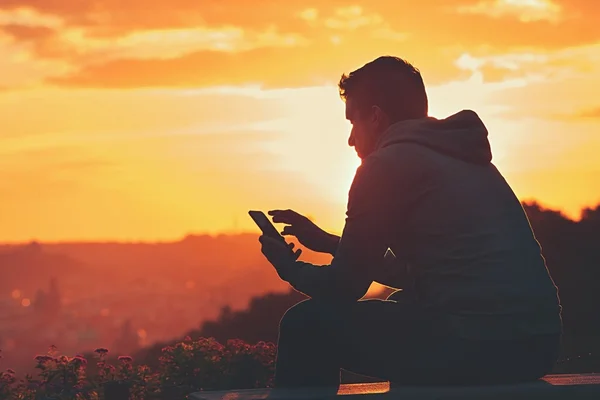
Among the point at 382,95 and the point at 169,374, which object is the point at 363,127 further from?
the point at 169,374

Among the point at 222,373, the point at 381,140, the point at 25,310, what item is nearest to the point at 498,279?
the point at 381,140

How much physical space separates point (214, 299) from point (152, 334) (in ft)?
40.0

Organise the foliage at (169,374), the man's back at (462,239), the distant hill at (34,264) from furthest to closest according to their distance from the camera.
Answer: the distant hill at (34,264)
the foliage at (169,374)
the man's back at (462,239)

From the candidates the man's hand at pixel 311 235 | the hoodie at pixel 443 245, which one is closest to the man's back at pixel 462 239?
the hoodie at pixel 443 245

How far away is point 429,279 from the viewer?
15.6 ft

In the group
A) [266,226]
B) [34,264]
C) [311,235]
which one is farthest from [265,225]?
[34,264]

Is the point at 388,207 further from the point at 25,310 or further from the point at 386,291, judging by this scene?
the point at 25,310

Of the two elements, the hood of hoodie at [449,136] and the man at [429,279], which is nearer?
the man at [429,279]

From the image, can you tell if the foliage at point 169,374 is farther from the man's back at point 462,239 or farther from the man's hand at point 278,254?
the man's back at point 462,239

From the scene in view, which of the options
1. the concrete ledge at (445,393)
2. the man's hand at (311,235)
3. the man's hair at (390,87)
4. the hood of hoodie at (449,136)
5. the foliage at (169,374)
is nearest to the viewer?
the concrete ledge at (445,393)

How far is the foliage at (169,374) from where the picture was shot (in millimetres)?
9281

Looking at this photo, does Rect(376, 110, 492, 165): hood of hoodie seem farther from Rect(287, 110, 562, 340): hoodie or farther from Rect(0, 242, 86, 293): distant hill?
Rect(0, 242, 86, 293): distant hill

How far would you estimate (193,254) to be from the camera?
158375 mm

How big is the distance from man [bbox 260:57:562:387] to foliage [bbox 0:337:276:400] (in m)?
4.55
